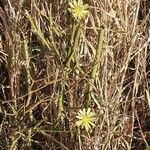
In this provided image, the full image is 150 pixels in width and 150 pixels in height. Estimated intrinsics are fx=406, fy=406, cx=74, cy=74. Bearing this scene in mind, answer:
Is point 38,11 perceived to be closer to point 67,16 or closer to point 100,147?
point 67,16

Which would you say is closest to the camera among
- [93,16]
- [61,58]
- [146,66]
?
[61,58]

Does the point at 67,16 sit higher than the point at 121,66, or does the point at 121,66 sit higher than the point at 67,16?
the point at 67,16

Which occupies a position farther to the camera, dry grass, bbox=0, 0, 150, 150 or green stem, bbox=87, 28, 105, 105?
dry grass, bbox=0, 0, 150, 150

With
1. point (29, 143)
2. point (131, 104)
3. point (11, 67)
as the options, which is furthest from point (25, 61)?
point (131, 104)

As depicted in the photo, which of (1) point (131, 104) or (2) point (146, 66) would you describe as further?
(2) point (146, 66)

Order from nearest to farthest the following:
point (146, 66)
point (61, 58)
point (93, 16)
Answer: point (61, 58)
point (93, 16)
point (146, 66)

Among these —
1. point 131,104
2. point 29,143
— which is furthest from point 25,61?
point 131,104

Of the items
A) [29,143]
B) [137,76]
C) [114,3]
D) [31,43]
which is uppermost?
[114,3]

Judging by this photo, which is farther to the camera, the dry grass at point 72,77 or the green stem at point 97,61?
the dry grass at point 72,77
